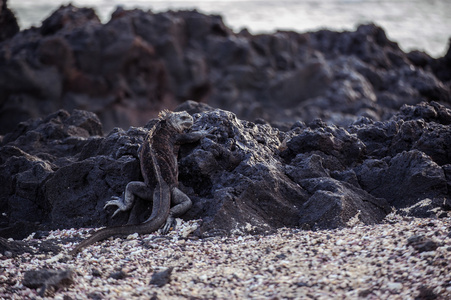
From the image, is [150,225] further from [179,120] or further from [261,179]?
[179,120]

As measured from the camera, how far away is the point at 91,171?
781 cm

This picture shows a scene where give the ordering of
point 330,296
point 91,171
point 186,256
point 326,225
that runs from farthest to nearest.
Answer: point 91,171
point 326,225
point 186,256
point 330,296

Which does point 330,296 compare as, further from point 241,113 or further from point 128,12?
point 128,12

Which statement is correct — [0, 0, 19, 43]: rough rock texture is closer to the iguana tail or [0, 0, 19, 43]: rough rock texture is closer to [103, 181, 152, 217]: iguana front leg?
[103, 181, 152, 217]: iguana front leg

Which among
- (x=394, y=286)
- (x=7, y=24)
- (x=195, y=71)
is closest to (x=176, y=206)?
(x=394, y=286)

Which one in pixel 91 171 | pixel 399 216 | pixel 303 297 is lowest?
pixel 303 297

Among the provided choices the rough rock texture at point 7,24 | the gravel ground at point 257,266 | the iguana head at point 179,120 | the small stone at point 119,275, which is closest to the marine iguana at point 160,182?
the iguana head at point 179,120

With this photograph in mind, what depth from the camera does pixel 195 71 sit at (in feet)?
74.9

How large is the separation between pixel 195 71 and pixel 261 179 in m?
15.8

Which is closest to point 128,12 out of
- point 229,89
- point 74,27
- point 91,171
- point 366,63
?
point 74,27

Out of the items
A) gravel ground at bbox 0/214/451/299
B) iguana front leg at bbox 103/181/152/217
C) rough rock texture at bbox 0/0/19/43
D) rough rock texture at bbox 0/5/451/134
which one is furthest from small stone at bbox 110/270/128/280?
rough rock texture at bbox 0/0/19/43

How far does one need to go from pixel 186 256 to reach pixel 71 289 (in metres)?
1.32

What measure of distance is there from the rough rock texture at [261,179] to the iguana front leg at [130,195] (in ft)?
0.52

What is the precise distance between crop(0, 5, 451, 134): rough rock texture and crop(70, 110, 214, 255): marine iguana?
11476 mm
